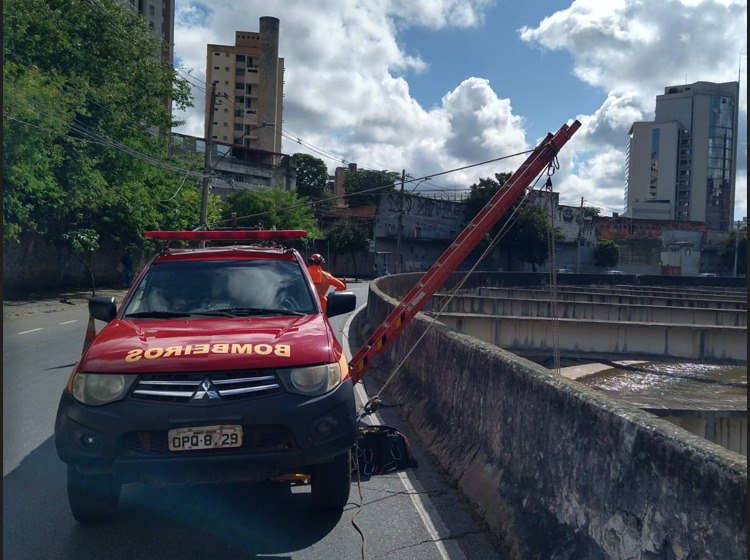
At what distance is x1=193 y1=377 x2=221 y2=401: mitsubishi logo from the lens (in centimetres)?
434

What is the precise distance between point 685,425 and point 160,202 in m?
29.7

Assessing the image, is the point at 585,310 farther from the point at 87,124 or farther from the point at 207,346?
the point at 207,346

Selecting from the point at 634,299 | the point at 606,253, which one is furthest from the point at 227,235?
the point at 606,253

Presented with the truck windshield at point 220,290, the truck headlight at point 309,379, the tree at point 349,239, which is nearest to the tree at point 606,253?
the tree at point 349,239

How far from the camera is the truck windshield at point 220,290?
571 centimetres

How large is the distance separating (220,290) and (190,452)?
1918 millimetres

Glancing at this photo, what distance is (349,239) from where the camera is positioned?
63.6 metres

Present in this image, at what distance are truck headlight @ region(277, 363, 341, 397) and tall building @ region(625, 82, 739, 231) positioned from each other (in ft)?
472

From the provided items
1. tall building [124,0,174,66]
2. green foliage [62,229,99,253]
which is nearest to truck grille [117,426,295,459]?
green foliage [62,229,99,253]

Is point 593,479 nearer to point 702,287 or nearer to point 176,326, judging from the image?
point 176,326

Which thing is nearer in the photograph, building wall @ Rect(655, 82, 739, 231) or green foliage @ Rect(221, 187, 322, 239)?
green foliage @ Rect(221, 187, 322, 239)

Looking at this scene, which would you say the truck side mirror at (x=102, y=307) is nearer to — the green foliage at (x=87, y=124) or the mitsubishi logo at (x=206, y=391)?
the mitsubishi logo at (x=206, y=391)

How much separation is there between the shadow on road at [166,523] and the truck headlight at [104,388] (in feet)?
3.24

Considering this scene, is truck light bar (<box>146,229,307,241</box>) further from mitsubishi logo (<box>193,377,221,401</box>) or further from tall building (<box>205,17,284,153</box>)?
tall building (<box>205,17,284,153</box>)
